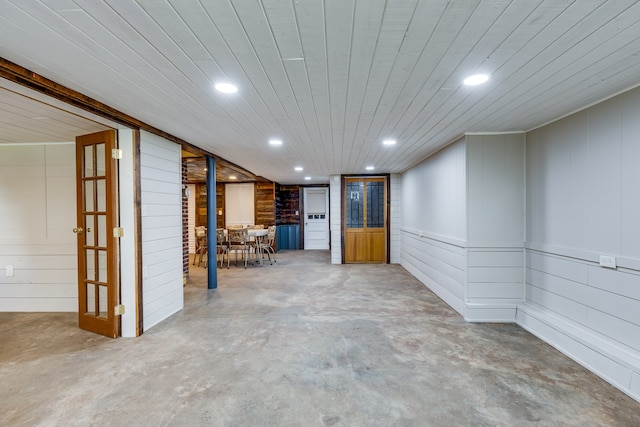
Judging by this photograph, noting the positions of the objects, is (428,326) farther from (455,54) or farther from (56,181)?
(56,181)

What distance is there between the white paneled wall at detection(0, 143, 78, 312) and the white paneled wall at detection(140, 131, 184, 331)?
1.31 meters

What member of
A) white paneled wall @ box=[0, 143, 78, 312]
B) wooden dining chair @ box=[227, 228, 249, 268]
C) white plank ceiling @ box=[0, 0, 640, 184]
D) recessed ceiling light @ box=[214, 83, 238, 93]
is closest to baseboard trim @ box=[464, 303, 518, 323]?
white plank ceiling @ box=[0, 0, 640, 184]

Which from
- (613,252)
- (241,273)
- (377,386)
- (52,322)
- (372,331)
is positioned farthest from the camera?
(241,273)

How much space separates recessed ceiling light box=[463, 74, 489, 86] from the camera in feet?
6.42

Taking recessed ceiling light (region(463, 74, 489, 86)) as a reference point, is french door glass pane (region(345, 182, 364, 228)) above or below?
below

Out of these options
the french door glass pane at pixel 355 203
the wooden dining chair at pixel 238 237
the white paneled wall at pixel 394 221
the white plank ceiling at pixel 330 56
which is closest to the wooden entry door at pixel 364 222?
the french door glass pane at pixel 355 203

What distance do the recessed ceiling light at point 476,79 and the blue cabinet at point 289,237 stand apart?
7919 millimetres

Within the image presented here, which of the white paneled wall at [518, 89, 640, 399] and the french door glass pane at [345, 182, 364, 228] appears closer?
the white paneled wall at [518, 89, 640, 399]

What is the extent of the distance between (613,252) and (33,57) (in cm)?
436

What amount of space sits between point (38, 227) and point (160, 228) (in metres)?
1.80

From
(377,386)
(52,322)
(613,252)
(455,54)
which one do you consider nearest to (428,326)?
(377,386)

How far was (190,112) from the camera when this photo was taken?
8.64 feet

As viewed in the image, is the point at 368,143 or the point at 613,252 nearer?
the point at 613,252

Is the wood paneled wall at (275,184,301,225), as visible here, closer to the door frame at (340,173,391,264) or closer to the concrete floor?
the door frame at (340,173,391,264)
